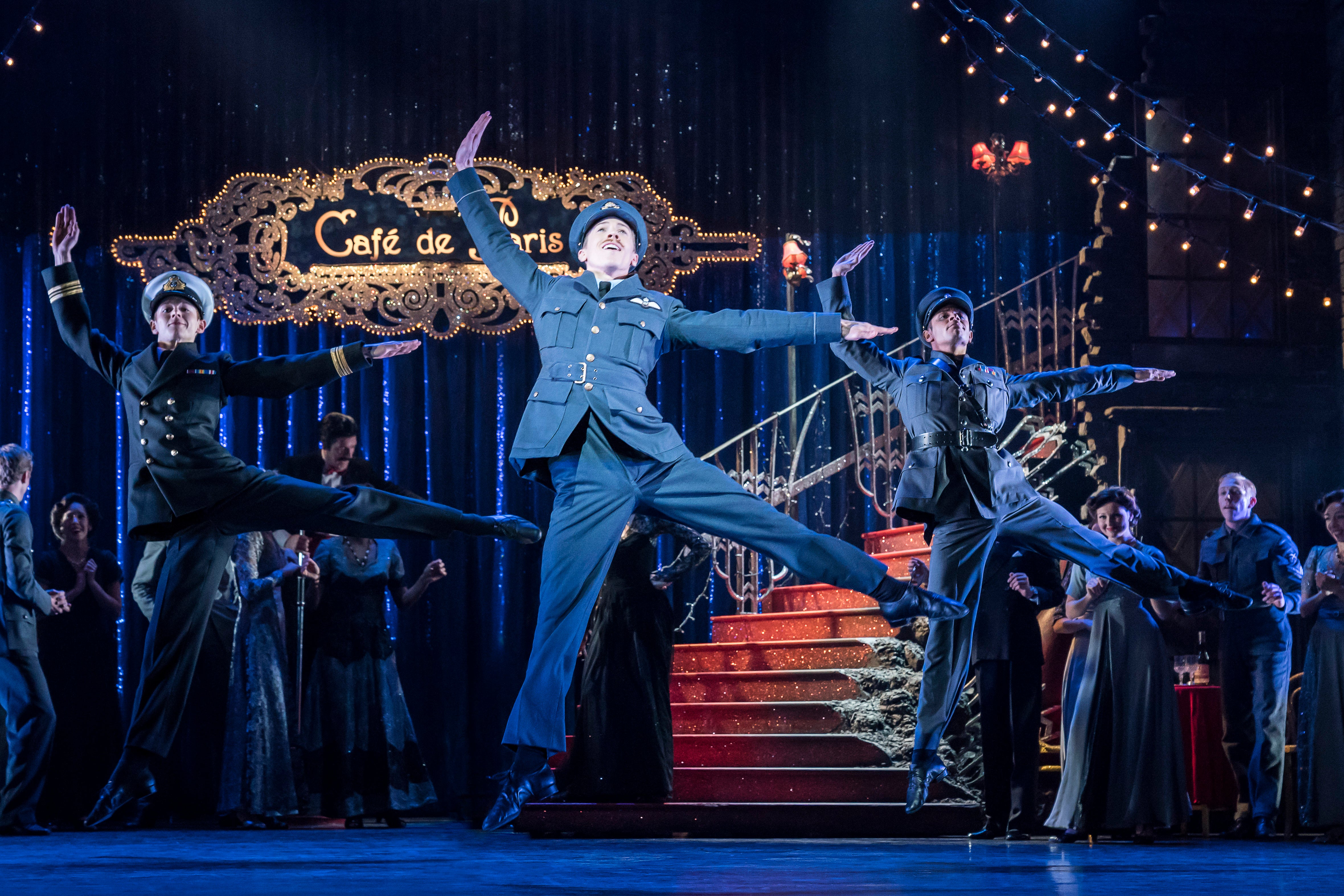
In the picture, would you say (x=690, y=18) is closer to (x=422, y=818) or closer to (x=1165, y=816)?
(x=422, y=818)

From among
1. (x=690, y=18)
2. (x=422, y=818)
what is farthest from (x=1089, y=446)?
(x=422, y=818)

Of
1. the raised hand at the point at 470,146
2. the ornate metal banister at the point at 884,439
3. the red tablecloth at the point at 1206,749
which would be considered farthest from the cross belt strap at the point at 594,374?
the ornate metal banister at the point at 884,439

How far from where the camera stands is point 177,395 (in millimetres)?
3939

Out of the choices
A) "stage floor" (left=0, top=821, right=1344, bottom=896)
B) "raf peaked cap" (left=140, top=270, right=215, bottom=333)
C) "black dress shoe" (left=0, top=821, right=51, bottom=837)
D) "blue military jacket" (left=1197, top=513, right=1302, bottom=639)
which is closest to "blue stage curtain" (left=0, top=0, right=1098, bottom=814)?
"blue military jacket" (left=1197, top=513, right=1302, bottom=639)

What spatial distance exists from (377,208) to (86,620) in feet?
10.8

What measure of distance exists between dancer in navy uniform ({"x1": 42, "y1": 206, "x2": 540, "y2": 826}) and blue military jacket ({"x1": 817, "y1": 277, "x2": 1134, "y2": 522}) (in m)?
1.21

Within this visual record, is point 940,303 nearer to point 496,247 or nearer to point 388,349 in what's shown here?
point 496,247

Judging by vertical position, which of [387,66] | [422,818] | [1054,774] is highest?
[387,66]

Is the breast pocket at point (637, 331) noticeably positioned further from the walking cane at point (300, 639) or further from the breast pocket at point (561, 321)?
the walking cane at point (300, 639)

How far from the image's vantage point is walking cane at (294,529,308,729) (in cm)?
606

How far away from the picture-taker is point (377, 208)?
8.37m

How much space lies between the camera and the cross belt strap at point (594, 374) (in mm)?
3615

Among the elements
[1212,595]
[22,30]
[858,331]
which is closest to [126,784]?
[858,331]

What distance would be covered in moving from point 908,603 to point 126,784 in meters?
2.22
